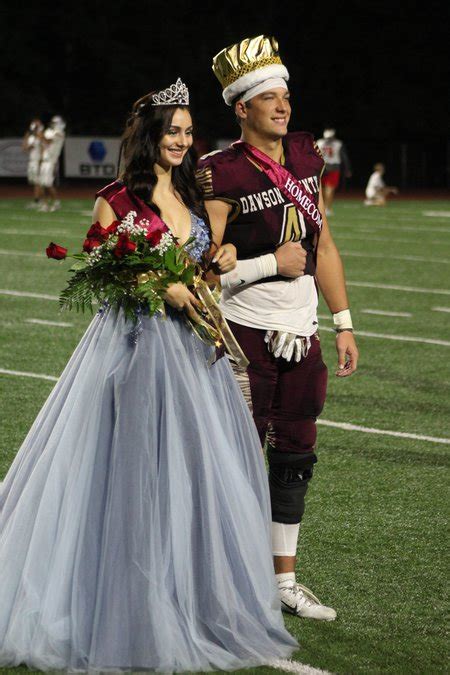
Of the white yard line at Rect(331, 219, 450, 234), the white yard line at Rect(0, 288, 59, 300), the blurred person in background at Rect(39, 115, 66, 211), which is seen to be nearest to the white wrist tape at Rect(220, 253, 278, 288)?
the white yard line at Rect(0, 288, 59, 300)

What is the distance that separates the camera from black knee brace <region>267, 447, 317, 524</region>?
184 inches

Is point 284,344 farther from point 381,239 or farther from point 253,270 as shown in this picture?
point 381,239

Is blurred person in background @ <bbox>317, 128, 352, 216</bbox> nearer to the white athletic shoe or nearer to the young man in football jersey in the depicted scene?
the young man in football jersey

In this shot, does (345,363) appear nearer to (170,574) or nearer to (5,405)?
(170,574)

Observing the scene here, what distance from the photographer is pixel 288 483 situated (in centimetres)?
470

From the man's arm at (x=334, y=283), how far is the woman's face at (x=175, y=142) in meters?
0.63

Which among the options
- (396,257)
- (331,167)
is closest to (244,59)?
(396,257)

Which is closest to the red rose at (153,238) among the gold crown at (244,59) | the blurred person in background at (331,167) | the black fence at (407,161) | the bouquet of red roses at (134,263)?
the bouquet of red roses at (134,263)

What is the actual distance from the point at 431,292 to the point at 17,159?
2351cm

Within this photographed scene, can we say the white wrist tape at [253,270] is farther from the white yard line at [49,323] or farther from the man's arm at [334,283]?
the white yard line at [49,323]

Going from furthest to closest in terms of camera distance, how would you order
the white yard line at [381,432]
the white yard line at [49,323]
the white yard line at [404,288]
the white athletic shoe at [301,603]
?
the white yard line at [404,288], the white yard line at [49,323], the white yard line at [381,432], the white athletic shoe at [301,603]

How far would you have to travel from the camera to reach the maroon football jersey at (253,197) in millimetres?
4512

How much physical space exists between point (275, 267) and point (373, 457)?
276cm

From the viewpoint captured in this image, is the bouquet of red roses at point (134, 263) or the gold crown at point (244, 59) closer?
the bouquet of red roses at point (134, 263)
